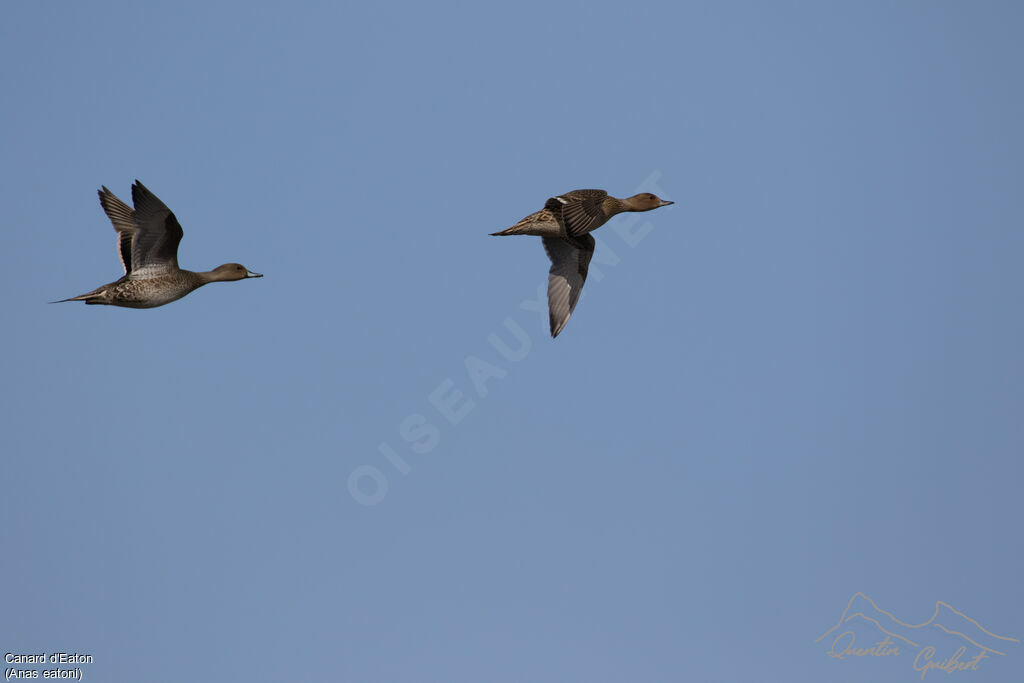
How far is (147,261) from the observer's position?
22484mm

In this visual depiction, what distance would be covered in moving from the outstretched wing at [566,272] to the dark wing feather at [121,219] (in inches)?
316

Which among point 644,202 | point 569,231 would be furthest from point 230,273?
point 644,202

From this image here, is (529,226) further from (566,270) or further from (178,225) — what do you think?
(178,225)

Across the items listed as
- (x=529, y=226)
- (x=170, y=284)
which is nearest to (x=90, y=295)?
(x=170, y=284)

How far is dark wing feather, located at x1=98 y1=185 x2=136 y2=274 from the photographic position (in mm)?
22688

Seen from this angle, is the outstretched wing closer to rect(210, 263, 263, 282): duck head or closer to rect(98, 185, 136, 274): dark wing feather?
rect(210, 263, 263, 282): duck head

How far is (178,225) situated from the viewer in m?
22.3

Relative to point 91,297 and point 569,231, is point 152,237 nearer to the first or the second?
point 91,297

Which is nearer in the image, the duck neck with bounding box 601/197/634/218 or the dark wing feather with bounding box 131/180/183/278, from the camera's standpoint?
the dark wing feather with bounding box 131/180/183/278

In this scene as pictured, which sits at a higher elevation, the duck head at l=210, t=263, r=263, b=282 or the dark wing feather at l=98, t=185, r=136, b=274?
the dark wing feather at l=98, t=185, r=136, b=274

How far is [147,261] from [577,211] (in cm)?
801

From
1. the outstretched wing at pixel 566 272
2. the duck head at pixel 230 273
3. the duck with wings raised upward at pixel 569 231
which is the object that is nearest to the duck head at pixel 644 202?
the duck with wings raised upward at pixel 569 231

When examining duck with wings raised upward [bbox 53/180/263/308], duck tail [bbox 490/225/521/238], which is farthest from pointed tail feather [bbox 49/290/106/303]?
duck tail [bbox 490/225/521/238]

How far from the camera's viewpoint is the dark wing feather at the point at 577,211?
25.2m
